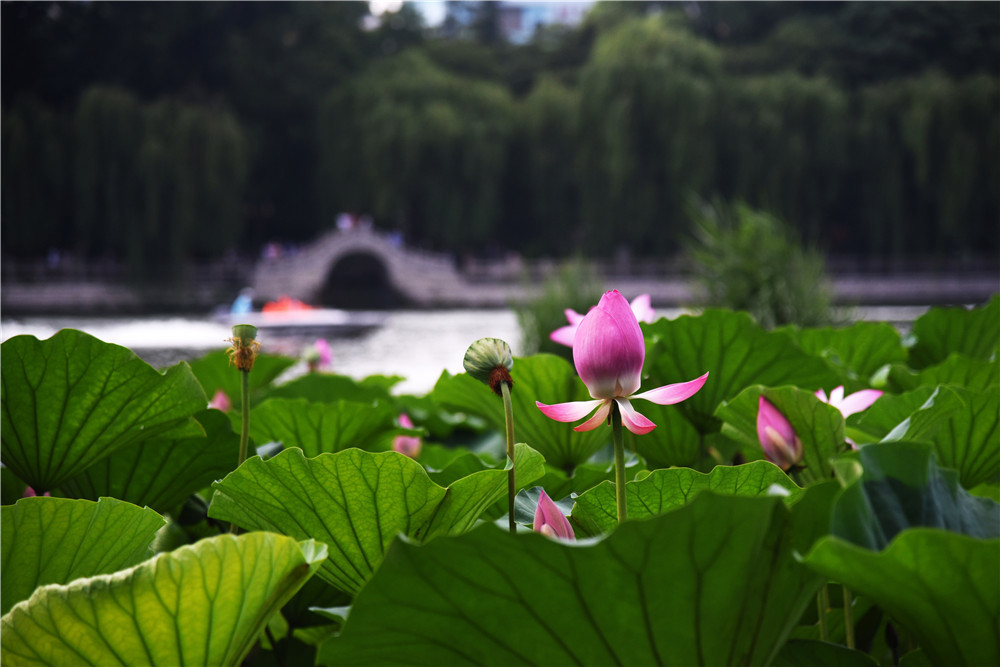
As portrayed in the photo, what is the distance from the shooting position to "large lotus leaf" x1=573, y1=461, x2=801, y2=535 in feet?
1.61

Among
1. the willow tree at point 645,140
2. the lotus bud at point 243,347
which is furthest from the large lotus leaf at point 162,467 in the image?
the willow tree at point 645,140

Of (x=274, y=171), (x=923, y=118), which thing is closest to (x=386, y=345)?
(x=923, y=118)

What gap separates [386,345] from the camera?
34.1 feet

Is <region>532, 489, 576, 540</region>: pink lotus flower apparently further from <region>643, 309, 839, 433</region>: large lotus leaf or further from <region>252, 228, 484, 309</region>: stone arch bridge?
<region>252, 228, 484, 309</region>: stone arch bridge

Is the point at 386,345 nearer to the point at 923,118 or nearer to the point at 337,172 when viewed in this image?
the point at 337,172

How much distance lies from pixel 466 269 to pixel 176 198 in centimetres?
640

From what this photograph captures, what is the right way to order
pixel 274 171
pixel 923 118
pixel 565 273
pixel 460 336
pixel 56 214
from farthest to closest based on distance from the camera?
pixel 274 171 → pixel 56 214 → pixel 923 118 → pixel 460 336 → pixel 565 273

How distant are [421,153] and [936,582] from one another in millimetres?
18485

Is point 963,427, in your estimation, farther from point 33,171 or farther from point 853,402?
point 33,171

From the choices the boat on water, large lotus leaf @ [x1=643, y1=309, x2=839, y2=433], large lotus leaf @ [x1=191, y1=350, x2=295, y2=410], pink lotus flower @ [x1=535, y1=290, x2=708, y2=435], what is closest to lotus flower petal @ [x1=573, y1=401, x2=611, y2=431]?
pink lotus flower @ [x1=535, y1=290, x2=708, y2=435]

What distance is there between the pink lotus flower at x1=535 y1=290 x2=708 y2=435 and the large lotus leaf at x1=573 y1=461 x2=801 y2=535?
4cm

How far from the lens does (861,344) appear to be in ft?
3.97

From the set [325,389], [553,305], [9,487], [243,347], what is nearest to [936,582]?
[243,347]

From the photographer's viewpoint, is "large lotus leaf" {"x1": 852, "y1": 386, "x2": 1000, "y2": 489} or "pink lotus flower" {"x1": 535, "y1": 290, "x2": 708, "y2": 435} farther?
"large lotus leaf" {"x1": 852, "y1": 386, "x2": 1000, "y2": 489}
